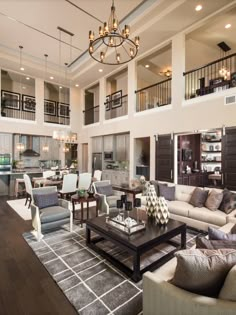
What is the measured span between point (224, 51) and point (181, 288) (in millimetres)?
8615

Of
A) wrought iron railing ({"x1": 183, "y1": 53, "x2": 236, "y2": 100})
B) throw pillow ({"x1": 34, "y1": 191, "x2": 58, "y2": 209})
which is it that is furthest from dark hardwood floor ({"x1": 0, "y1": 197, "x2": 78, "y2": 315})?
wrought iron railing ({"x1": 183, "y1": 53, "x2": 236, "y2": 100})

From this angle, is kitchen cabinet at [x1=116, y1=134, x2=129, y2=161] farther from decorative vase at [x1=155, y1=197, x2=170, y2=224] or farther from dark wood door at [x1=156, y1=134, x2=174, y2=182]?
decorative vase at [x1=155, y1=197, x2=170, y2=224]

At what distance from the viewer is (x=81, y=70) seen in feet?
28.4

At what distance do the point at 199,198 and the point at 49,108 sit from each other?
8831 mm

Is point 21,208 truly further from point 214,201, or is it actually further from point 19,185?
point 214,201

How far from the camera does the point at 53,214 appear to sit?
3709 millimetres

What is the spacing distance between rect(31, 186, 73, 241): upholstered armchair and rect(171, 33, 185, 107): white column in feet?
15.0

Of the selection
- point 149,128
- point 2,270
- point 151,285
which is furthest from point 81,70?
point 151,285

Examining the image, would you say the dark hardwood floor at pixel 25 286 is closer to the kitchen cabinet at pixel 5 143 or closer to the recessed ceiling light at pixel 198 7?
the kitchen cabinet at pixel 5 143

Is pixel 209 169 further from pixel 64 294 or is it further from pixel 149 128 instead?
pixel 64 294

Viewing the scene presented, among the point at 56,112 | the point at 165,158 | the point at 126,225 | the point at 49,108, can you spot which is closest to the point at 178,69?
the point at 165,158

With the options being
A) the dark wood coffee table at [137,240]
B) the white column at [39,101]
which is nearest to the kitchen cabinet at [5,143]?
the white column at [39,101]

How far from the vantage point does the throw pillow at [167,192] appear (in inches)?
186

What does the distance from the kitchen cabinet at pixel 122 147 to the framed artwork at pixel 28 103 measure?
4.48 metres
